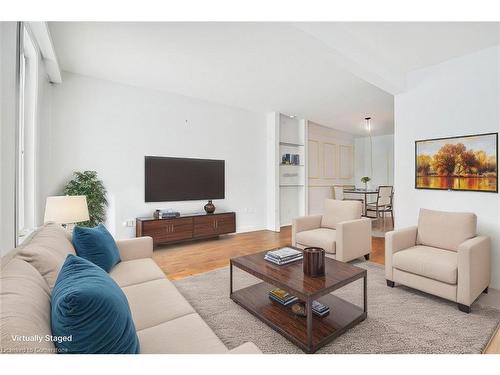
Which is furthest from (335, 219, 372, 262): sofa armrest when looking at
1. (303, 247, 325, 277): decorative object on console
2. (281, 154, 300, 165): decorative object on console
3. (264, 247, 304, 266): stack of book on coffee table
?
(281, 154, 300, 165): decorative object on console

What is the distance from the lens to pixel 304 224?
11.8 feet

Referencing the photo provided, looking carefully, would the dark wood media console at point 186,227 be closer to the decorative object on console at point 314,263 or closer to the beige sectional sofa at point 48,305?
the beige sectional sofa at point 48,305

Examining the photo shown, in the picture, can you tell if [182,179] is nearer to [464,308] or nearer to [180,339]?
[180,339]

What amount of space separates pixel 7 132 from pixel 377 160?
27.3ft

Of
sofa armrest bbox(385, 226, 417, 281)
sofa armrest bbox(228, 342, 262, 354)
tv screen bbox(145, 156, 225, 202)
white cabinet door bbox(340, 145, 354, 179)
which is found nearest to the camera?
sofa armrest bbox(228, 342, 262, 354)

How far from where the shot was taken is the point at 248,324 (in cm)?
190

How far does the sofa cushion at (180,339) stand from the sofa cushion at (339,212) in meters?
2.70

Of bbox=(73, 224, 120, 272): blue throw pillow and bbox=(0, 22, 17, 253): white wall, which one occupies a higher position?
bbox=(0, 22, 17, 253): white wall

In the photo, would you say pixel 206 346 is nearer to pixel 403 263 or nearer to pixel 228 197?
pixel 403 263

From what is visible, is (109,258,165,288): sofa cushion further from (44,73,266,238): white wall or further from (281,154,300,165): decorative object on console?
(281,154,300,165): decorative object on console

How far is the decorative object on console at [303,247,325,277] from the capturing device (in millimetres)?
1863

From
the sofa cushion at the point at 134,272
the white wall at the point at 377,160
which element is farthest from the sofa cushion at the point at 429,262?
the white wall at the point at 377,160

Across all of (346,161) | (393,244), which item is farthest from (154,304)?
(346,161)

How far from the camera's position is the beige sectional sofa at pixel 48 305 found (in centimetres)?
73
